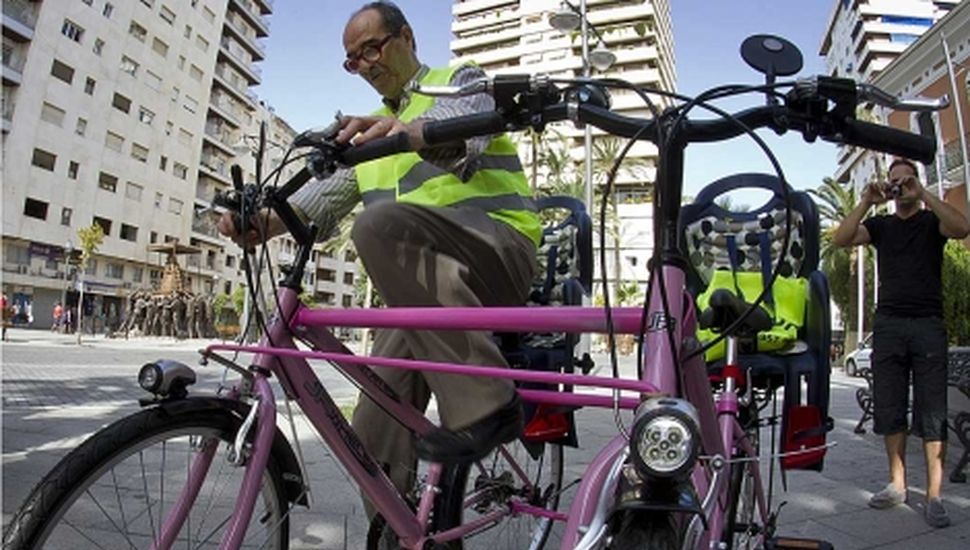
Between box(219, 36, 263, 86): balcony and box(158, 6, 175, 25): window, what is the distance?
251 inches

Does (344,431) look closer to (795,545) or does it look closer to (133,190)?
(795,545)

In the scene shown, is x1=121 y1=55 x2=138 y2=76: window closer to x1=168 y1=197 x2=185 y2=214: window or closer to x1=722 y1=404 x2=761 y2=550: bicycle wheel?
x1=168 y1=197 x2=185 y2=214: window

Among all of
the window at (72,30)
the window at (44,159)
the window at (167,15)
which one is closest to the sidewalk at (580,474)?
the window at (44,159)

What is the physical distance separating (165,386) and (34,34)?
45.2 metres

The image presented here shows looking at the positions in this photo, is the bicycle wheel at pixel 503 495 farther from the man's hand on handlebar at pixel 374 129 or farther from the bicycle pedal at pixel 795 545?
the man's hand on handlebar at pixel 374 129

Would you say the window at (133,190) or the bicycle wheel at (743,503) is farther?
the window at (133,190)

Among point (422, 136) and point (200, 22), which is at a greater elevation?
point (200, 22)

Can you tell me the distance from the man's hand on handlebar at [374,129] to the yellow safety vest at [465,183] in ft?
1.07

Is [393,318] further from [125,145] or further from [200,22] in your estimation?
[200,22]

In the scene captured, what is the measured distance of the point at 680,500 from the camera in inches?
42.3

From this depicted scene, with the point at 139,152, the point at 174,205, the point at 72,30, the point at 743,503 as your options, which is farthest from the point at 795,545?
the point at 174,205

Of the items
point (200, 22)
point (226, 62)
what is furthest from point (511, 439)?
point (226, 62)

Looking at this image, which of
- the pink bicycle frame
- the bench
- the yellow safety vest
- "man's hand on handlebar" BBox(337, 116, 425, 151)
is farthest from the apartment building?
"man's hand on handlebar" BBox(337, 116, 425, 151)

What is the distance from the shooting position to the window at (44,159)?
3756cm
